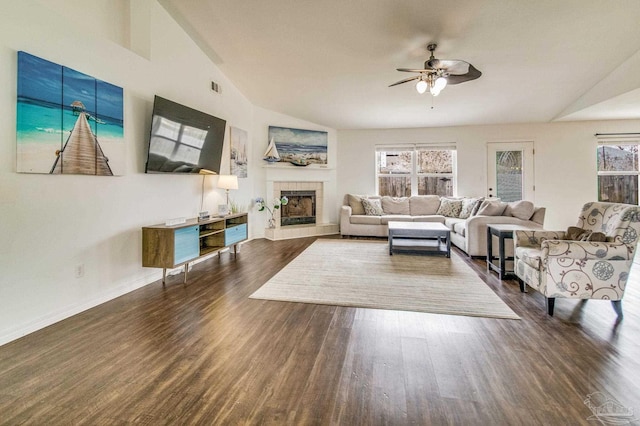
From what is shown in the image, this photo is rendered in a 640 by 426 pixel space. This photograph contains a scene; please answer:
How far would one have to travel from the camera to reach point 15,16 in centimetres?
215

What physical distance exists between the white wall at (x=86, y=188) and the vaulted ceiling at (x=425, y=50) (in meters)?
0.70

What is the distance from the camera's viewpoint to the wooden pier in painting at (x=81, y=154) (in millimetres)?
2463

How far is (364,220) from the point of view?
6551 millimetres

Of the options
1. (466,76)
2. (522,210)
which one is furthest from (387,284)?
(522,210)

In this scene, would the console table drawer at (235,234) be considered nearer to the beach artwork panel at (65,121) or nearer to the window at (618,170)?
the beach artwork panel at (65,121)

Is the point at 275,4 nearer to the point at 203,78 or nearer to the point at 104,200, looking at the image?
the point at 203,78


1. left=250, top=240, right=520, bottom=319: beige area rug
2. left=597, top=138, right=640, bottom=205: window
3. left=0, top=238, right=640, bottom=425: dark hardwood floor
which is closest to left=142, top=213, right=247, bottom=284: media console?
left=0, top=238, right=640, bottom=425: dark hardwood floor

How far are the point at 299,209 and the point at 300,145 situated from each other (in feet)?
4.90

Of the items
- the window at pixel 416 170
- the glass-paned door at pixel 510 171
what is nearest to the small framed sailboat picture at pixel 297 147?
the window at pixel 416 170

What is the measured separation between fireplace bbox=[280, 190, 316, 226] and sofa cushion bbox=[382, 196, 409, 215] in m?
1.69

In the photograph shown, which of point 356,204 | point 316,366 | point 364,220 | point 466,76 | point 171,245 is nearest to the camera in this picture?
point 316,366

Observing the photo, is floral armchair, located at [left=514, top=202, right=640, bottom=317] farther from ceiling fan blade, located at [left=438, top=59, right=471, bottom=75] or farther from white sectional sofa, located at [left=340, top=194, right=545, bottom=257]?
white sectional sofa, located at [left=340, top=194, right=545, bottom=257]

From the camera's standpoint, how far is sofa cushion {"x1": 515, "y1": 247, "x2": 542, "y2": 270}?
264 centimetres

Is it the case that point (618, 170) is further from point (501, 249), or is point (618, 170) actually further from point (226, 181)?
point (226, 181)
